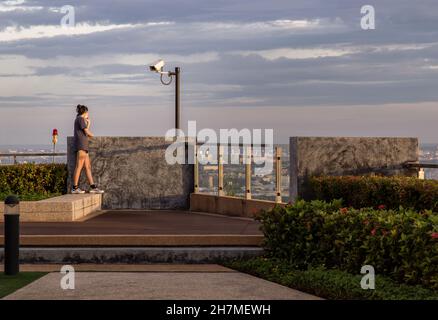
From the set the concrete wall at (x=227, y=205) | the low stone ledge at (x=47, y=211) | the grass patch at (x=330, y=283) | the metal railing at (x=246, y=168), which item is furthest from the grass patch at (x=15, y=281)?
the concrete wall at (x=227, y=205)

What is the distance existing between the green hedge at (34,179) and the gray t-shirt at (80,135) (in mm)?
1757

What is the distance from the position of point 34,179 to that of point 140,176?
10.6 feet

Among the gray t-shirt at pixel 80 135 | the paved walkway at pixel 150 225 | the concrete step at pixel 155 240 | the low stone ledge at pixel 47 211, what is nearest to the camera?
the concrete step at pixel 155 240

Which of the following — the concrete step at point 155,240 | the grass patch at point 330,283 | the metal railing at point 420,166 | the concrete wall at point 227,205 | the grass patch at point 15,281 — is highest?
the metal railing at point 420,166

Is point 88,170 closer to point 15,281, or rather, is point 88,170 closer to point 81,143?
point 81,143

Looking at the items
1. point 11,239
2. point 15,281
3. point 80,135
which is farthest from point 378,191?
point 80,135

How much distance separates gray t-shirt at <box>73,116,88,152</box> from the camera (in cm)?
1939

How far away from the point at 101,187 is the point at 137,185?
0.92m

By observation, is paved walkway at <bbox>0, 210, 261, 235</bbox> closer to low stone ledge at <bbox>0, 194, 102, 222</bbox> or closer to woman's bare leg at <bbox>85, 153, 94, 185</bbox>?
low stone ledge at <bbox>0, 194, 102, 222</bbox>

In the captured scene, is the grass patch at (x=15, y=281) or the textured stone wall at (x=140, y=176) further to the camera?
the textured stone wall at (x=140, y=176)

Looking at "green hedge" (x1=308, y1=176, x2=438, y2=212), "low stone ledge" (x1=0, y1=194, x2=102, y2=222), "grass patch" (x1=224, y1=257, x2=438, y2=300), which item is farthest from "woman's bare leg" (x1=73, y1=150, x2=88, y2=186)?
"grass patch" (x1=224, y1=257, x2=438, y2=300)

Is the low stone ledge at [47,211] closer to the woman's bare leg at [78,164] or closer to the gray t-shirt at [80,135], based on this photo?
the woman's bare leg at [78,164]

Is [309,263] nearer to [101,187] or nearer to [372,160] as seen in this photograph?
[372,160]

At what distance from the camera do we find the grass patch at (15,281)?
10.1 meters
